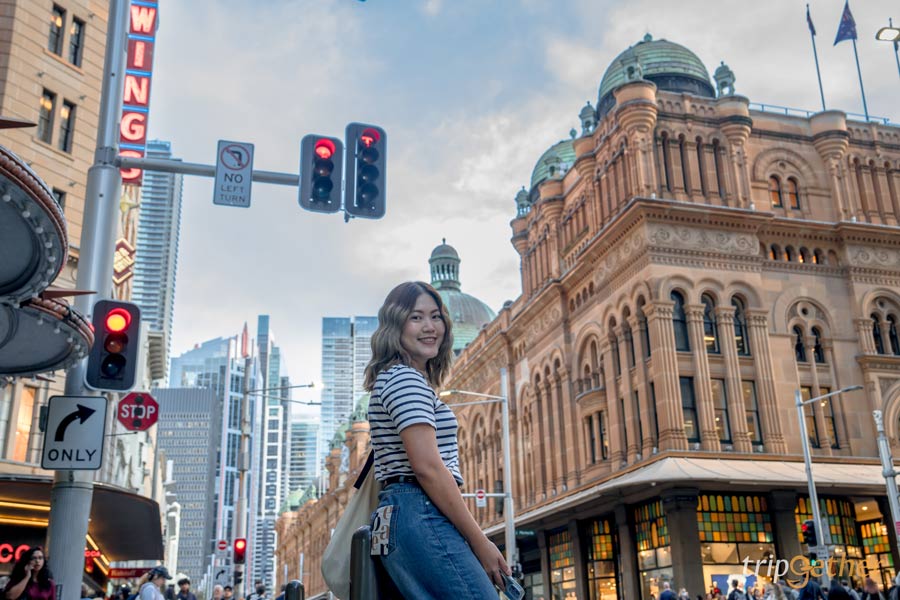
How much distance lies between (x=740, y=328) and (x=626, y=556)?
11.2 m

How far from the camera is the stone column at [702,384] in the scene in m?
36.0

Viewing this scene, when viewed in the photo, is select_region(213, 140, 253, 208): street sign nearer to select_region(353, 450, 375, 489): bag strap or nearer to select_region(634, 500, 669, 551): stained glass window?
select_region(353, 450, 375, 489): bag strap

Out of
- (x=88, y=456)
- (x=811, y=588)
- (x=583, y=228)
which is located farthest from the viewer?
(x=583, y=228)

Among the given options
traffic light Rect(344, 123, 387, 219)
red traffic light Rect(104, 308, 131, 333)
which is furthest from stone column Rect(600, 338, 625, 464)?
red traffic light Rect(104, 308, 131, 333)

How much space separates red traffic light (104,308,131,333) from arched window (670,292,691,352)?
30.2 meters

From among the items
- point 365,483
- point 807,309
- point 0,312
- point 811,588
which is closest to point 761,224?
point 807,309

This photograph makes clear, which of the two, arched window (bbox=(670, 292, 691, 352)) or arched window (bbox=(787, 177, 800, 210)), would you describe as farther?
arched window (bbox=(787, 177, 800, 210))

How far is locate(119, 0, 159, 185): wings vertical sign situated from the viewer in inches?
1214

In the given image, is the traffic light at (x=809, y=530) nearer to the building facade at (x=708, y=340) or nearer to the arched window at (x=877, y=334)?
the building facade at (x=708, y=340)

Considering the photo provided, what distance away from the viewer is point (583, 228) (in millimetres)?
46594

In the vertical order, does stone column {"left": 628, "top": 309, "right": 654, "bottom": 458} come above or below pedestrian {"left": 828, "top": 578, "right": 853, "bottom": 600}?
above

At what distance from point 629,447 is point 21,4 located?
2897 centimetres

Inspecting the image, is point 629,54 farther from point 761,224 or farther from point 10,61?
point 10,61

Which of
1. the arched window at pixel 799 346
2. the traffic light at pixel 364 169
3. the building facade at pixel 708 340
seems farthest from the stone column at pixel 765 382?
the traffic light at pixel 364 169
